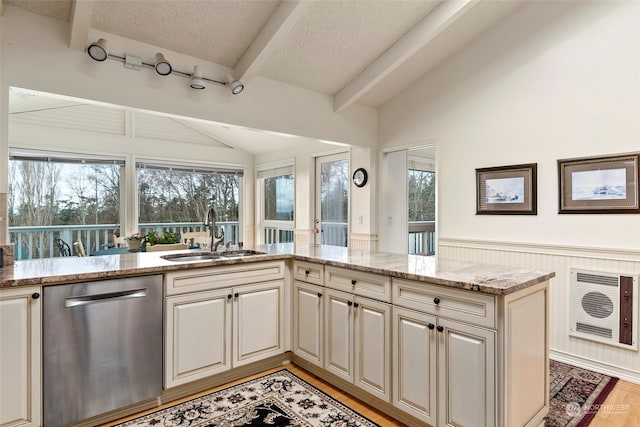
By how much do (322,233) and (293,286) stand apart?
2621mm

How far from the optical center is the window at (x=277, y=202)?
5973mm

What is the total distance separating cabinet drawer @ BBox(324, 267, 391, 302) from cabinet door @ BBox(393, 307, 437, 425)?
13cm

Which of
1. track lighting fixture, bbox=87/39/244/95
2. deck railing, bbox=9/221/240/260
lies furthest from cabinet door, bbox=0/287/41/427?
deck railing, bbox=9/221/240/260

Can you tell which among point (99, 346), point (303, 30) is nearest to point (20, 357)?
point (99, 346)

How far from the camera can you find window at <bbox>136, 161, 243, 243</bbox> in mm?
5566

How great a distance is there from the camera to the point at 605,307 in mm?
2814

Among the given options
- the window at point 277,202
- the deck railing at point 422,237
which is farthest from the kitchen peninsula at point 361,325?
the deck railing at point 422,237

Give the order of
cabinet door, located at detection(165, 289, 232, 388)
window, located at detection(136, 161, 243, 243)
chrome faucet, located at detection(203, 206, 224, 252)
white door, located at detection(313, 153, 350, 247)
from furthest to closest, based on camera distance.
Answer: window, located at detection(136, 161, 243, 243)
white door, located at detection(313, 153, 350, 247)
chrome faucet, located at detection(203, 206, 224, 252)
cabinet door, located at detection(165, 289, 232, 388)

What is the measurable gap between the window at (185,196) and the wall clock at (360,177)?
2719 millimetres

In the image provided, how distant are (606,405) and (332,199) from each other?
3.72 meters

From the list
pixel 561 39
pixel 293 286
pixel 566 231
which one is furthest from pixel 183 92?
pixel 566 231

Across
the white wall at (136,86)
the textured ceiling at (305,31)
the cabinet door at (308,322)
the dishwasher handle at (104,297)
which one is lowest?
the cabinet door at (308,322)

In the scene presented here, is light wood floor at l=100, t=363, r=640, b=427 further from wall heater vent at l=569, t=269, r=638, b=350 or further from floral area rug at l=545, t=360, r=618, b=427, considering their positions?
wall heater vent at l=569, t=269, r=638, b=350

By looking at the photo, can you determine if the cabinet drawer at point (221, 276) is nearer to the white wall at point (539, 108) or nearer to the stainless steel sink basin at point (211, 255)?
the stainless steel sink basin at point (211, 255)
